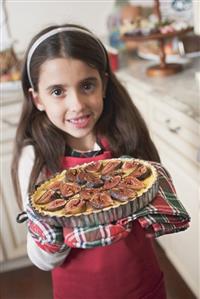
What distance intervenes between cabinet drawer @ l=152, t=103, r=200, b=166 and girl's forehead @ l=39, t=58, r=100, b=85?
425 millimetres

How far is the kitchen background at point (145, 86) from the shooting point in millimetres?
1257

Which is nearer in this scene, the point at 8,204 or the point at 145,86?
the point at 145,86

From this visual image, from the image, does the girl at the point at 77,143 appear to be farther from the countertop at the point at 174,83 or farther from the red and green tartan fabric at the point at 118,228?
the countertop at the point at 174,83

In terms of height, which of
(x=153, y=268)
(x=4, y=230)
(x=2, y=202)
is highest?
(x=153, y=268)

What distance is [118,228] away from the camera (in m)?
0.60

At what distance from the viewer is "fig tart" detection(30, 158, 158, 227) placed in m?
0.62

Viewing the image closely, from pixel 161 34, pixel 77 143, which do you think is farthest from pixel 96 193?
pixel 161 34

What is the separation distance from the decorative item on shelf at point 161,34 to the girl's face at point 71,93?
2.46ft

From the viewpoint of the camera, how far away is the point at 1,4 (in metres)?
1.92

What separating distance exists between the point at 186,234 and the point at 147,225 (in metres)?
0.77

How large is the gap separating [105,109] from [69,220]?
45 centimetres

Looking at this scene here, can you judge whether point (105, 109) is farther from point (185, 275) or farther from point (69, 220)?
Result: point (185, 275)

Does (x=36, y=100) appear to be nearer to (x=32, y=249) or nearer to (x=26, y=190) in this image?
(x=26, y=190)

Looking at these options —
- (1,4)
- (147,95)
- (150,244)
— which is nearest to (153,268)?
(150,244)
